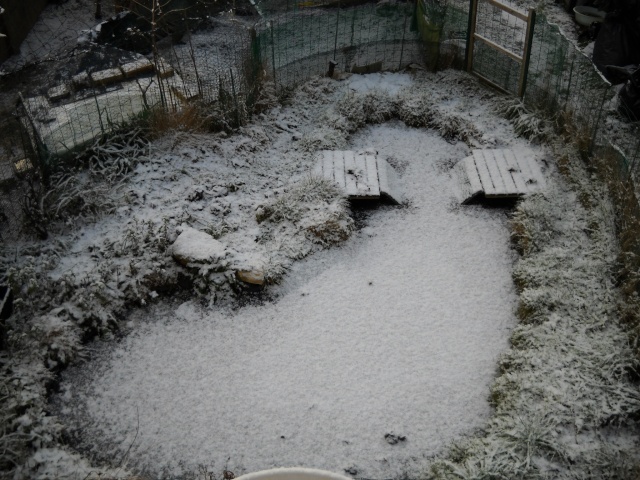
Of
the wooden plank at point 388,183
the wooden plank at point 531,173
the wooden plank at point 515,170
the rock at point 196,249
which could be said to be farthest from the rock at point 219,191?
the wooden plank at point 531,173

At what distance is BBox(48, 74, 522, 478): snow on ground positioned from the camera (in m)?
4.74

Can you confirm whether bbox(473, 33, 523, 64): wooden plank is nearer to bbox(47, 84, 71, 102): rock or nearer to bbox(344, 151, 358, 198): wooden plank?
bbox(344, 151, 358, 198): wooden plank

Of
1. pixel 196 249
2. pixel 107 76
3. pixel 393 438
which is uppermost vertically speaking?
pixel 107 76

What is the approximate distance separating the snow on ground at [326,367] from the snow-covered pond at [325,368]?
0.03 feet

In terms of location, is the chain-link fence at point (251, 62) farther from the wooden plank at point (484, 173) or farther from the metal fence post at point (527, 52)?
the wooden plank at point (484, 173)

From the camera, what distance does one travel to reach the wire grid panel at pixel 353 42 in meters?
8.84

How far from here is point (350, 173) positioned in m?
7.18

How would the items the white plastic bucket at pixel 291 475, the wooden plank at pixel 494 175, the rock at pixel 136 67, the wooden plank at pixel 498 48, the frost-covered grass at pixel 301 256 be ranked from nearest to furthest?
the white plastic bucket at pixel 291 475 → the frost-covered grass at pixel 301 256 → the wooden plank at pixel 494 175 → the rock at pixel 136 67 → the wooden plank at pixel 498 48

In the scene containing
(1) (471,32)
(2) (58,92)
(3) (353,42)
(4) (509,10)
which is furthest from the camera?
(3) (353,42)

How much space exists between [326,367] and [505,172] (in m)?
3.19

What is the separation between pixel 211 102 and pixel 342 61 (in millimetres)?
2199

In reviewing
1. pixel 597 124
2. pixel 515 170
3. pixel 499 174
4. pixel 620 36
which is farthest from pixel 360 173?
pixel 620 36

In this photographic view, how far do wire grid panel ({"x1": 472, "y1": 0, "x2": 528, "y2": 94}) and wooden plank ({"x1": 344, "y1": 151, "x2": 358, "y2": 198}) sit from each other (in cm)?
249

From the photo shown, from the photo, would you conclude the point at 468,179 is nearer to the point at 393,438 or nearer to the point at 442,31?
the point at 442,31
